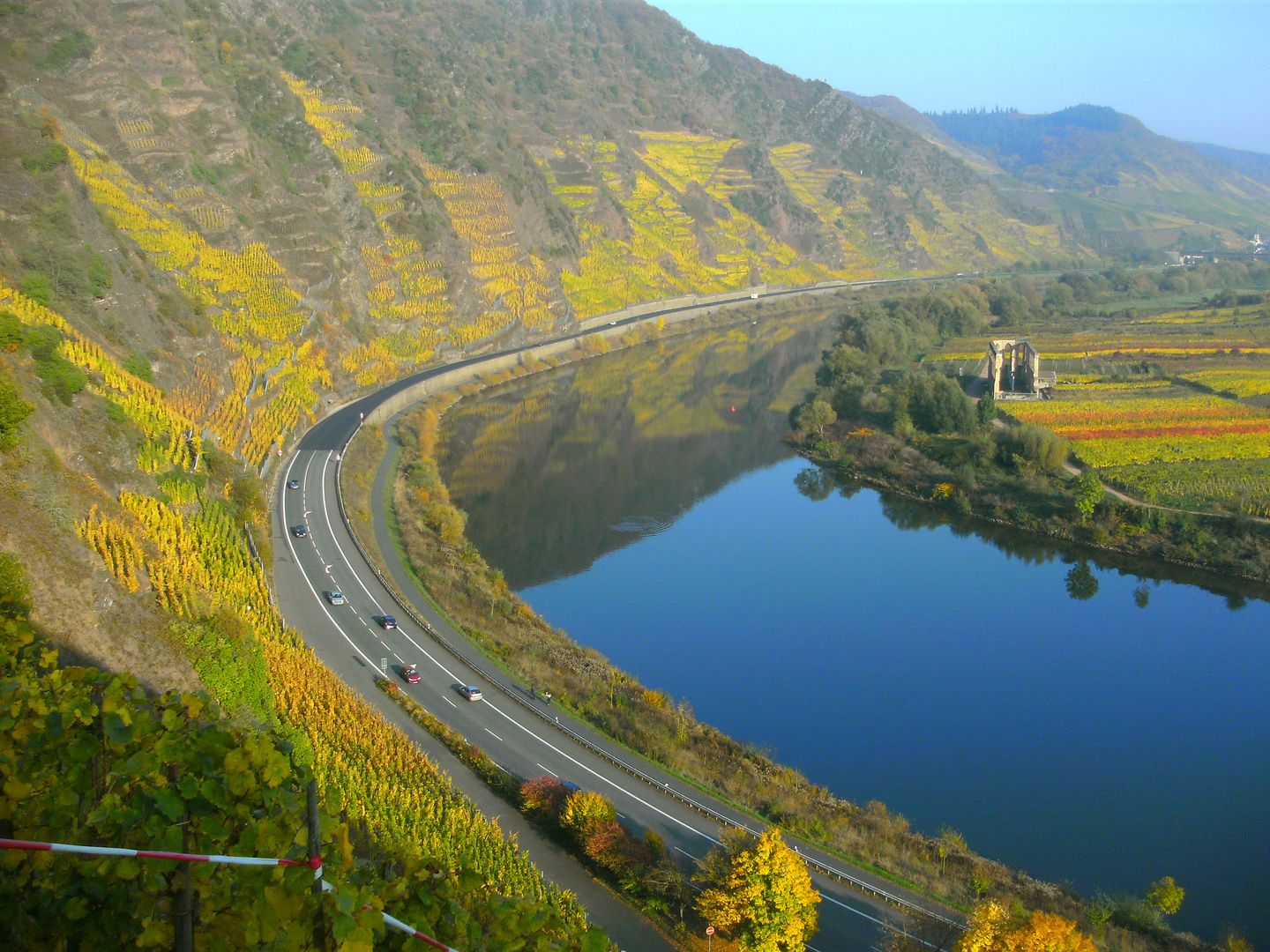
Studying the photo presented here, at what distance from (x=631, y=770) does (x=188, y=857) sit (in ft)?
52.9

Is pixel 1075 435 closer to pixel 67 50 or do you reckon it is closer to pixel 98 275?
pixel 98 275

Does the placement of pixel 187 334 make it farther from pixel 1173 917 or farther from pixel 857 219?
pixel 857 219

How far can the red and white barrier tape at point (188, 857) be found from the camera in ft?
11.3

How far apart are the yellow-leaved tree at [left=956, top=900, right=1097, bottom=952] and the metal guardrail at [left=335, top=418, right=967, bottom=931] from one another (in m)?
2.23

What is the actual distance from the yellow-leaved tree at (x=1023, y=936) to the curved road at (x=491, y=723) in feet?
7.65

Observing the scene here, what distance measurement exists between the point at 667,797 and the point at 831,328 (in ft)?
238

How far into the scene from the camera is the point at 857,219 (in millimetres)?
125875

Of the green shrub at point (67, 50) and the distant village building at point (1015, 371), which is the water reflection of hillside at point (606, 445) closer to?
the distant village building at point (1015, 371)

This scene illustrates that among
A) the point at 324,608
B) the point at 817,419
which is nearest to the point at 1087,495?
the point at 817,419

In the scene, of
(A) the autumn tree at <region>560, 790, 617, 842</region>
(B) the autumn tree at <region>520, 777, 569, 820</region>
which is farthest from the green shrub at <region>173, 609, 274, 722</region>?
(A) the autumn tree at <region>560, 790, 617, 842</region>

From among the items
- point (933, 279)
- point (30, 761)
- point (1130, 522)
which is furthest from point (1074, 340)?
point (30, 761)

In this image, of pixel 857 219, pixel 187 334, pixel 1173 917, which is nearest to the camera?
pixel 1173 917

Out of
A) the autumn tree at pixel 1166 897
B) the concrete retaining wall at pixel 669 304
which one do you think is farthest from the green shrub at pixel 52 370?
the concrete retaining wall at pixel 669 304

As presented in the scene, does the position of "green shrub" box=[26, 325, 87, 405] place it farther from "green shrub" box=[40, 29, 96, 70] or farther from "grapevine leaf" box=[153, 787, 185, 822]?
"green shrub" box=[40, 29, 96, 70]
